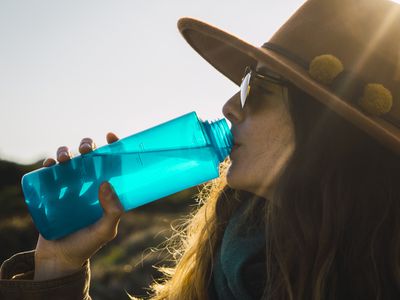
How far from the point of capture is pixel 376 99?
1.47m

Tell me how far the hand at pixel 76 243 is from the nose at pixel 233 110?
47 cm

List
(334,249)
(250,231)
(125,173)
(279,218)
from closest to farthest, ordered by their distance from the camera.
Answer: (334,249) < (279,218) < (125,173) < (250,231)

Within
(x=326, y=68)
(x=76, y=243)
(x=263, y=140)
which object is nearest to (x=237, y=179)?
(x=263, y=140)

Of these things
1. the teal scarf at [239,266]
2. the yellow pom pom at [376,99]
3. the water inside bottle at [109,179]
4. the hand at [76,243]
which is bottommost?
the teal scarf at [239,266]

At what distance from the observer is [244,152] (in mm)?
1790

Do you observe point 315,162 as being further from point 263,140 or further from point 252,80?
point 252,80

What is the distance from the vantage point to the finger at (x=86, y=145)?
76.6 inches

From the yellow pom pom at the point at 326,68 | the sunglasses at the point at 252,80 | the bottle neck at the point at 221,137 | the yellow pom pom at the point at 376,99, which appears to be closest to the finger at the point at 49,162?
the bottle neck at the point at 221,137

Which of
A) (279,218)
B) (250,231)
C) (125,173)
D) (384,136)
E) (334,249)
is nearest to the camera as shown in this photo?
(384,136)

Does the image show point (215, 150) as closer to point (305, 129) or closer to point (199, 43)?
point (305, 129)

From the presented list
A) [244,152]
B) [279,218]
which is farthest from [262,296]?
[244,152]

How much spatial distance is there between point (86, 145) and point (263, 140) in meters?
0.70

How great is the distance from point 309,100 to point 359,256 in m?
0.57

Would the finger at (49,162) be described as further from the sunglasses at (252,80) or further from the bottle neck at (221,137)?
the sunglasses at (252,80)
